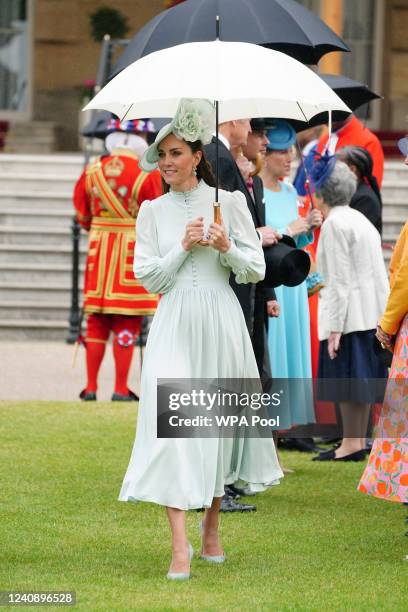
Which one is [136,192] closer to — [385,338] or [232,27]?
[232,27]

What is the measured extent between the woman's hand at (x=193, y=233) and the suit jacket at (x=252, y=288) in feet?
3.05

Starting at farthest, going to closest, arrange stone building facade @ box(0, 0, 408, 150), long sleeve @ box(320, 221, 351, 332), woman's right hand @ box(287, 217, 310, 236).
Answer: stone building facade @ box(0, 0, 408, 150) → long sleeve @ box(320, 221, 351, 332) → woman's right hand @ box(287, 217, 310, 236)

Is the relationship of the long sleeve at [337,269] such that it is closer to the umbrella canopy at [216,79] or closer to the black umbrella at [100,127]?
the umbrella canopy at [216,79]

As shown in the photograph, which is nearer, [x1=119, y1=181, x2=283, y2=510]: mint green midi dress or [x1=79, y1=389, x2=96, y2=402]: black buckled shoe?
[x1=119, y1=181, x2=283, y2=510]: mint green midi dress

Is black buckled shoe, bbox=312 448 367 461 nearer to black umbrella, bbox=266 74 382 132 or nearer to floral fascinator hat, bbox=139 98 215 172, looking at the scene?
black umbrella, bbox=266 74 382 132

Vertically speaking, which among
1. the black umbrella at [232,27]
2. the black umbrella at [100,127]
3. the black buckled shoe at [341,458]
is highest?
the black umbrella at [232,27]

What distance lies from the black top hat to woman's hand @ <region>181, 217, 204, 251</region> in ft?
3.67

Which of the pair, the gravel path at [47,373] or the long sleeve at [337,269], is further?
the gravel path at [47,373]

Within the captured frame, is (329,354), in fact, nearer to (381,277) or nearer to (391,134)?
(381,277)

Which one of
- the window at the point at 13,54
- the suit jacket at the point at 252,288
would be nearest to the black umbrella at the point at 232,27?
the suit jacket at the point at 252,288

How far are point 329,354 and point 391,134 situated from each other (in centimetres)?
1451

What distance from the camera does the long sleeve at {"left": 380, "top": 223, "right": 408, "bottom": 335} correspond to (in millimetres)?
6449

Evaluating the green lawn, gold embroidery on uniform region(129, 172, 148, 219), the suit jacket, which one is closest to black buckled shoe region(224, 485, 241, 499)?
the green lawn

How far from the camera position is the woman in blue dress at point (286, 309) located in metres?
8.42
